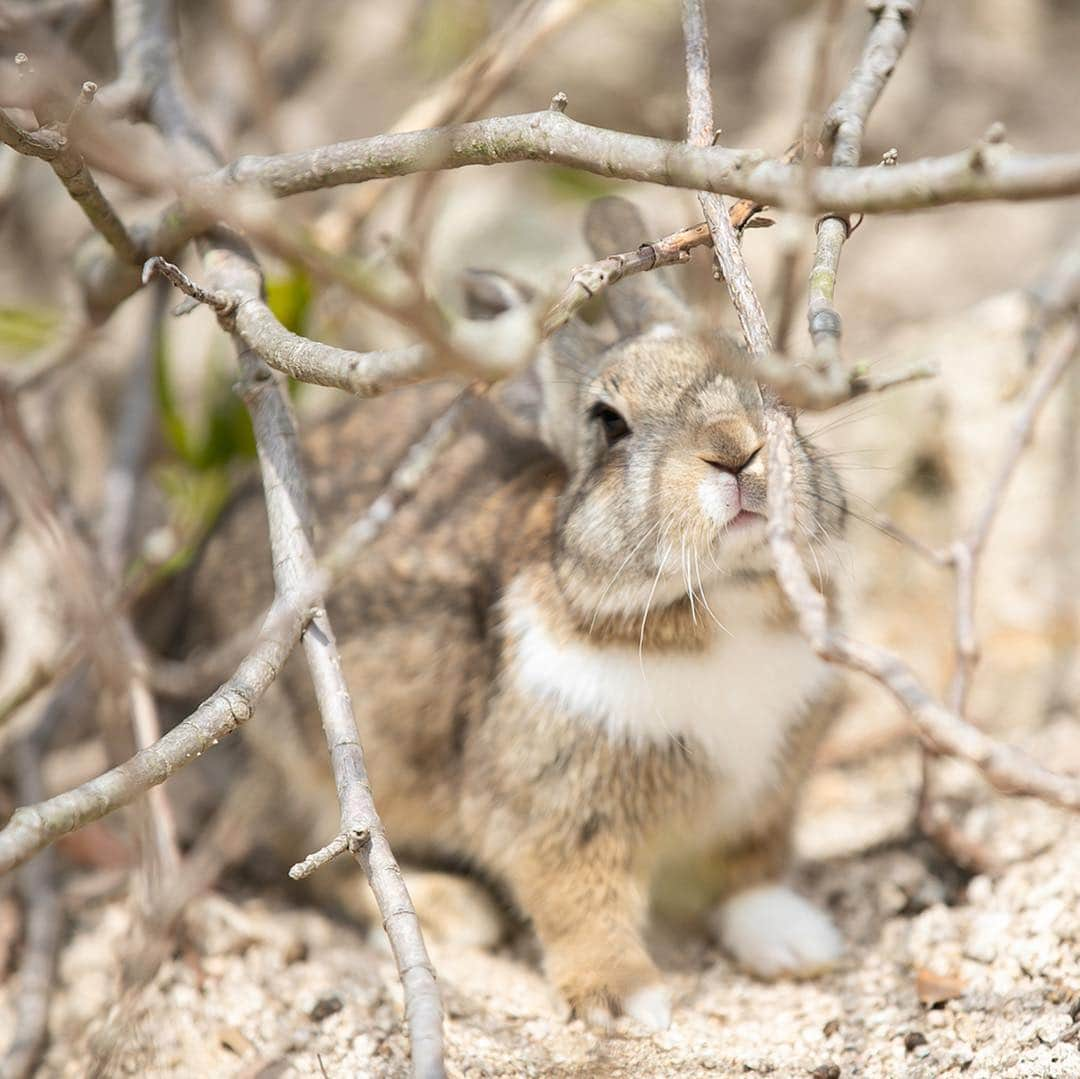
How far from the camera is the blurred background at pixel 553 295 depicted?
149 inches

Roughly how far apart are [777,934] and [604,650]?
45.1 inches

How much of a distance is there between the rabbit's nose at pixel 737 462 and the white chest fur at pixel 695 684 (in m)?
0.55

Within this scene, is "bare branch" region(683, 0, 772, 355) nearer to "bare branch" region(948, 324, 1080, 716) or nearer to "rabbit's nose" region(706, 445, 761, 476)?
"rabbit's nose" region(706, 445, 761, 476)

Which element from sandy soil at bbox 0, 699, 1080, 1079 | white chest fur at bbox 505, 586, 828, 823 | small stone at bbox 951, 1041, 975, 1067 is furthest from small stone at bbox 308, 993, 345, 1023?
small stone at bbox 951, 1041, 975, 1067

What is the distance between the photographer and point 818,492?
366 centimetres

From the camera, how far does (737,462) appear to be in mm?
3336

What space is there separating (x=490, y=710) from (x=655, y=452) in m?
1.13

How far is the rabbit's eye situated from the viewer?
12.6ft

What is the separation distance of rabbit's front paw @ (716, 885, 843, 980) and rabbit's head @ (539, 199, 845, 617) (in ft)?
4.07

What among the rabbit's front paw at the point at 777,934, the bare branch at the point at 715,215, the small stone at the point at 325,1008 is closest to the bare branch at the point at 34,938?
the small stone at the point at 325,1008

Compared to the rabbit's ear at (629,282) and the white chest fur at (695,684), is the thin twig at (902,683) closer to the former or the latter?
the white chest fur at (695,684)

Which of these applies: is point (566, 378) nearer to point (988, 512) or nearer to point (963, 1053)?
point (988, 512)

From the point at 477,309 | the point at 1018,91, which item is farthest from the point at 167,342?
the point at 1018,91


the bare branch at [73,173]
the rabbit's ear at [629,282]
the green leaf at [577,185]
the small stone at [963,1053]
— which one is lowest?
the small stone at [963,1053]
